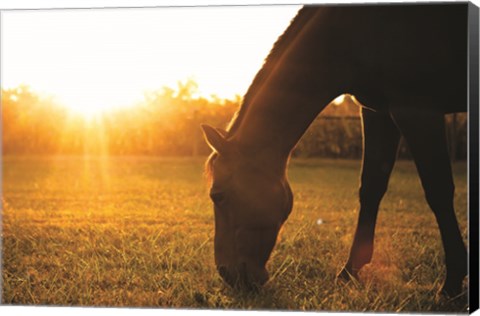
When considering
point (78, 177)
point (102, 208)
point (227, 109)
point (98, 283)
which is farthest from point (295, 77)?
point (78, 177)

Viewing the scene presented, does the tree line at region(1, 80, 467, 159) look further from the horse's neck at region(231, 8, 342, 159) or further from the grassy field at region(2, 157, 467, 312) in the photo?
the horse's neck at region(231, 8, 342, 159)

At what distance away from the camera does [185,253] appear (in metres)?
4.91

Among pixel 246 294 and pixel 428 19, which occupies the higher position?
pixel 428 19

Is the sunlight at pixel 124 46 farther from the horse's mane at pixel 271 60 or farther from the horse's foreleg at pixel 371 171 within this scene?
the horse's foreleg at pixel 371 171

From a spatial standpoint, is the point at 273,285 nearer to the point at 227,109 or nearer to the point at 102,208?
the point at 102,208

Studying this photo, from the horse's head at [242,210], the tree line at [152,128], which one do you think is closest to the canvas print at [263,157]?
the horse's head at [242,210]

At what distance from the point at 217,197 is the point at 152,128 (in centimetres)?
636

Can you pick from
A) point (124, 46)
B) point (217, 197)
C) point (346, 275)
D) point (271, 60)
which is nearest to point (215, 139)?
point (217, 197)

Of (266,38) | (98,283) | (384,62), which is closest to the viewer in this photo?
(384,62)

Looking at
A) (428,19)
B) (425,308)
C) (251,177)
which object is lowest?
(425,308)

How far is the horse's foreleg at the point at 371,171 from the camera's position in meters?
4.38

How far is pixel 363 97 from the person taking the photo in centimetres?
405

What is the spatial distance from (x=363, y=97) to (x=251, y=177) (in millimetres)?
910

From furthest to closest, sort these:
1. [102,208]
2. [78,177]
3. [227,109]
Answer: [78,177]
[227,109]
[102,208]
